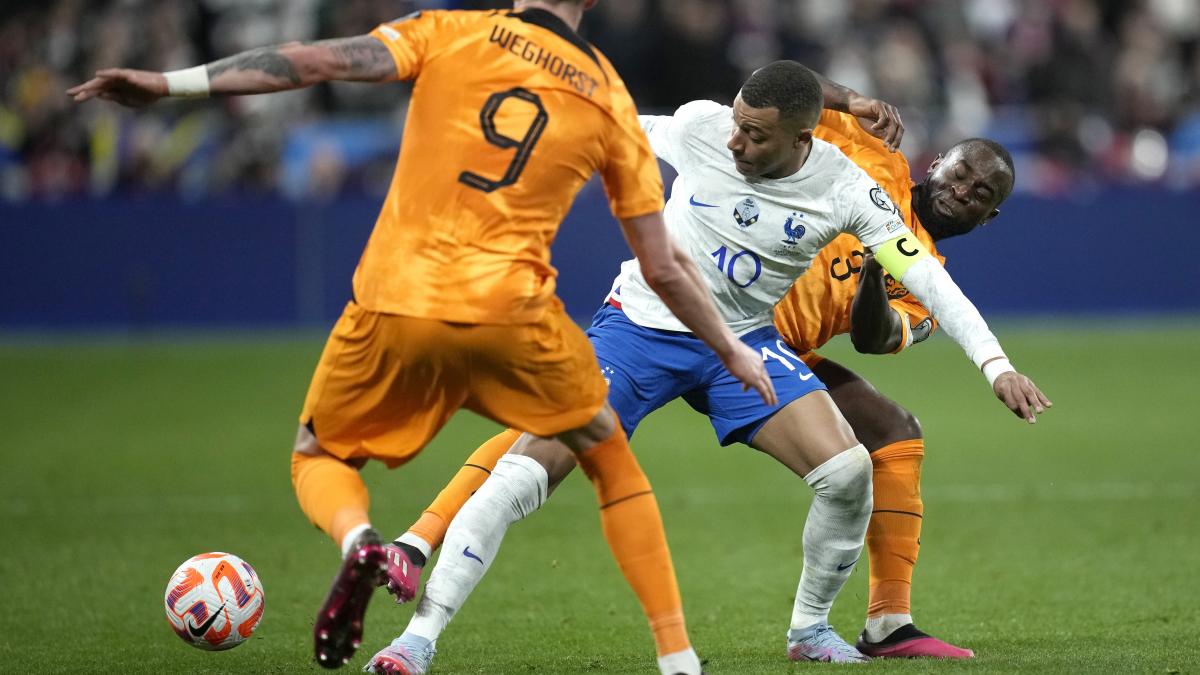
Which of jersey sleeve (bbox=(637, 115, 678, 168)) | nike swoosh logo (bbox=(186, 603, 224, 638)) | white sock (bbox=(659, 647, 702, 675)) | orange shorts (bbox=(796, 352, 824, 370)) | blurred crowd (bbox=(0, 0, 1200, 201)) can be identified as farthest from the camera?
blurred crowd (bbox=(0, 0, 1200, 201))

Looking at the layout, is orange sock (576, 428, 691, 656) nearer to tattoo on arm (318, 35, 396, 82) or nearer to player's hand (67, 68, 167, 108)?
tattoo on arm (318, 35, 396, 82)

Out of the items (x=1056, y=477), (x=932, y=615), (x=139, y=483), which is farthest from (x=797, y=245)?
(x=139, y=483)

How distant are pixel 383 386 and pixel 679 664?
46.7 inches

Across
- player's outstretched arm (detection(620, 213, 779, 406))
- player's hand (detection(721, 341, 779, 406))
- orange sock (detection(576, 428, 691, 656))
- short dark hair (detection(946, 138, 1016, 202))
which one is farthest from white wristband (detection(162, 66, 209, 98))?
short dark hair (detection(946, 138, 1016, 202))

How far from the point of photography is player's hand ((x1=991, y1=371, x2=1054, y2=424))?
4.91m

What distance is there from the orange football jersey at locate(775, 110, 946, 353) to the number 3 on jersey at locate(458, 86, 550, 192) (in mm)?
1875

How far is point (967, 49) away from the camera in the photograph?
62.0ft

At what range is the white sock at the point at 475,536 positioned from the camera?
17.5ft

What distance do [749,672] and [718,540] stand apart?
3.13 meters

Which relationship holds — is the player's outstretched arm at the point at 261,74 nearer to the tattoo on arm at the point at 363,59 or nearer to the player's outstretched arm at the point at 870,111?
the tattoo on arm at the point at 363,59

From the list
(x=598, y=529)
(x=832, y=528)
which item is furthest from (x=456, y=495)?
(x=598, y=529)

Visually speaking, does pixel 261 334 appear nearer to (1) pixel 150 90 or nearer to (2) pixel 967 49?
(2) pixel 967 49

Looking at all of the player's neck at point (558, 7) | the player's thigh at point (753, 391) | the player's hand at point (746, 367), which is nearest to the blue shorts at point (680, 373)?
the player's thigh at point (753, 391)

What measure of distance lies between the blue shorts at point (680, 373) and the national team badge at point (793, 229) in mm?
386
